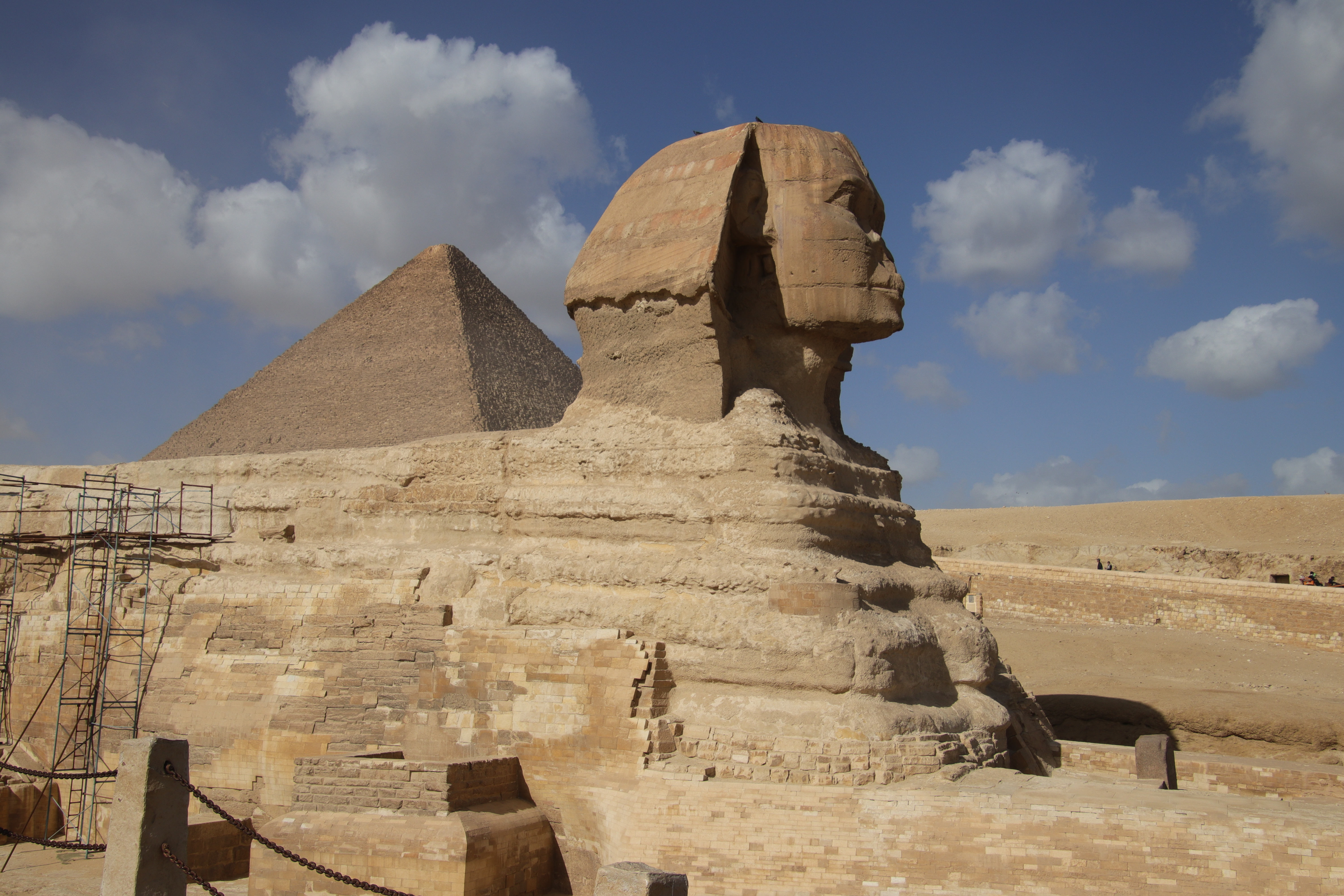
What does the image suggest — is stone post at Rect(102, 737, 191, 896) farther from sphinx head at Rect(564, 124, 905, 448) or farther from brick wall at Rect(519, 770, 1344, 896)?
sphinx head at Rect(564, 124, 905, 448)

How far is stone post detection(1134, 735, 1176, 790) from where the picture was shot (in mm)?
6578

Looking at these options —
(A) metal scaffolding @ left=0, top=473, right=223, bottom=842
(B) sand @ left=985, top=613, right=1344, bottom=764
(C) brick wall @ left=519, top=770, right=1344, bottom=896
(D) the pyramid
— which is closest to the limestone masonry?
(C) brick wall @ left=519, top=770, right=1344, bottom=896

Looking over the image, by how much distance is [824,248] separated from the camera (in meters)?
7.16

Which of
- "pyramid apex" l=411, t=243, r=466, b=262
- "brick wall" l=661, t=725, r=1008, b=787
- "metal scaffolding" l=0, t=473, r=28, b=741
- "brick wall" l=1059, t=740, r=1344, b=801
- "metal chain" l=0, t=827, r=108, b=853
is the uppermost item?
"pyramid apex" l=411, t=243, r=466, b=262

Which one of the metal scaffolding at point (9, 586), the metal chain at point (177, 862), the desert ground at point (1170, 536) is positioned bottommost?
the metal chain at point (177, 862)

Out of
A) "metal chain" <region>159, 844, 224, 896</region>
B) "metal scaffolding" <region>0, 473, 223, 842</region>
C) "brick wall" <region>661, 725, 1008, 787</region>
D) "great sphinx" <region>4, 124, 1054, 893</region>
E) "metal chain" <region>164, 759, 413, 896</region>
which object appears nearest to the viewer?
"metal chain" <region>164, 759, 413, 896</region>

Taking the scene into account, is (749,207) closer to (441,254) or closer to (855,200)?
(855,200)

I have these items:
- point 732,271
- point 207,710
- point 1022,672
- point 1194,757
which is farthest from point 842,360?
point 1022,672

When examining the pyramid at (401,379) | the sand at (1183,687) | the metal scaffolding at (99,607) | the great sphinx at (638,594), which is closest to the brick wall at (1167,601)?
the sand at (1183,687)

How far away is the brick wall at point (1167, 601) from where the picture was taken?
53.8ft

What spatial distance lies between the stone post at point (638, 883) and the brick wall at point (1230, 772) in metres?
4.14

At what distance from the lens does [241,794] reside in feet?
23.4

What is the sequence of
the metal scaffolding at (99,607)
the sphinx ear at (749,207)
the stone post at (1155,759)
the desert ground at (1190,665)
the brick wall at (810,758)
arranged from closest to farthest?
the brick wall at (810,758) → the stone post at (1155,759) → the sphinx ear at (749,207) → the metal scaffolding at (99,607) → the desert ground at (1190,665)

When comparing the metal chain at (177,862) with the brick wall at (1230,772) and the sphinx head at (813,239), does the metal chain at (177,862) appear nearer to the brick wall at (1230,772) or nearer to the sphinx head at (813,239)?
the sphinx head at (813,239)
